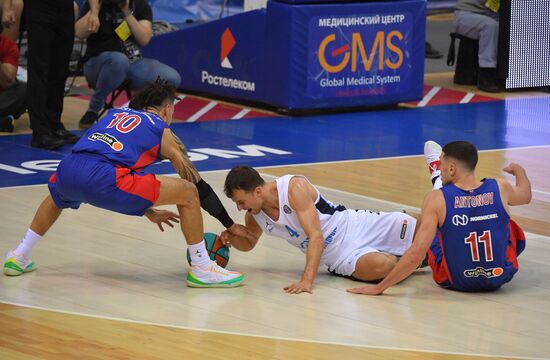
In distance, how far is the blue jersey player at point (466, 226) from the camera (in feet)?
→ 20.6

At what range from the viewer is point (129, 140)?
250 inches

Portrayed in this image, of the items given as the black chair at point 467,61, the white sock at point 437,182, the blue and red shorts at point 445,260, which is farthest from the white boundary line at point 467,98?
the blue and red shorts at point 445,260

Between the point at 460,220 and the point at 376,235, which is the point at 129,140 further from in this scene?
the point at 460,220

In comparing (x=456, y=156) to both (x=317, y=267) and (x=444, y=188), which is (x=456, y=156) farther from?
(x=317, y=267)

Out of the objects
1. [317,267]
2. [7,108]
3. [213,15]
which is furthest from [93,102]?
[213,15]

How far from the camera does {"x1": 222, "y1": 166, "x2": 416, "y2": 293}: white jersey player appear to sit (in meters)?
6.40

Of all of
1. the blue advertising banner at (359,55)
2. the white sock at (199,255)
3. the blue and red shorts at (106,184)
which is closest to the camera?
the blue and red shorts at (106,184)

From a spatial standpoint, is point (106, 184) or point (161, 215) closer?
point (106, 184)

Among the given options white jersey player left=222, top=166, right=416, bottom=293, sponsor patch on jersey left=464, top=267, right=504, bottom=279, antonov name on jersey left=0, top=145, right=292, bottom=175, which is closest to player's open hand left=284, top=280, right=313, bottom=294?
white jersey player left=222, top=166, right=416, bottom=293

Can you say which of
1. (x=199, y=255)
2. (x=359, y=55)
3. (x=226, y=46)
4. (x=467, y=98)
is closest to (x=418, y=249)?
(x=199, y=255)

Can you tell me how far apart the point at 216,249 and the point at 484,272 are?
1.50m

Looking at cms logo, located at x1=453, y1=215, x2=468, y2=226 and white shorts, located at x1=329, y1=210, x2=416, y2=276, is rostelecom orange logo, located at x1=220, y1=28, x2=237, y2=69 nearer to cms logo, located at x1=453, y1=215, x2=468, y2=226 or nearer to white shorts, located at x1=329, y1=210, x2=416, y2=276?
white shorts, located at x1=329, y1=210, x2=416, y2=276

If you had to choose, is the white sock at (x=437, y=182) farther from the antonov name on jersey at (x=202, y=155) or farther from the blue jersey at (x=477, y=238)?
the antonov name on jersey at (x=202, y=155)

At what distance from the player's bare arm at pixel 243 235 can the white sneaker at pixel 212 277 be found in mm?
227
